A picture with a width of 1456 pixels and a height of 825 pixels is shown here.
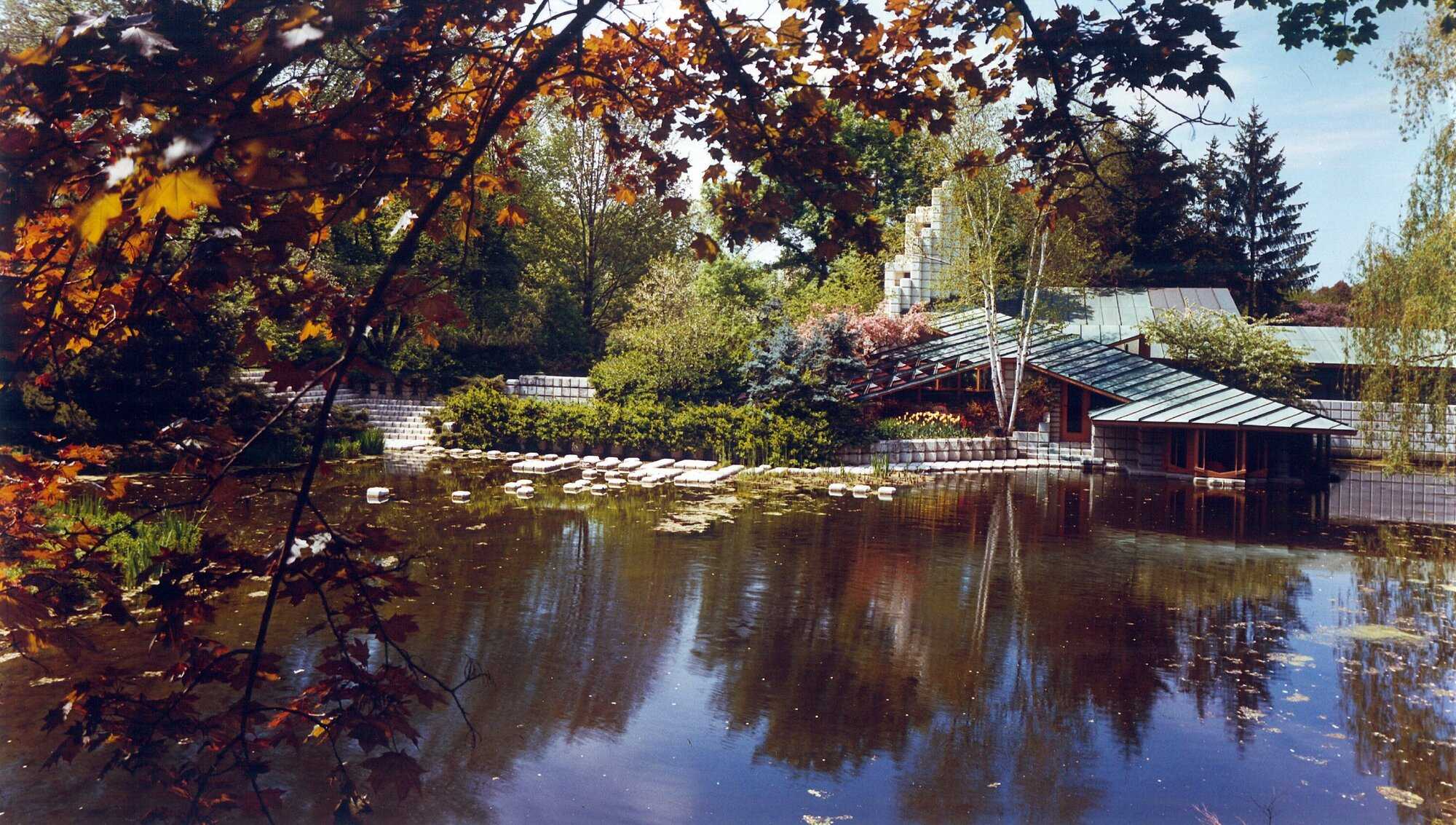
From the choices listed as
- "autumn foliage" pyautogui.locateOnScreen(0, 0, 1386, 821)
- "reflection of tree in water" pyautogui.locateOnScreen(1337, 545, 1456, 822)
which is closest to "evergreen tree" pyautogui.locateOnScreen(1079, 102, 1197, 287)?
"reflection of tree in water" pyautogui.locateOnScreen(1337, 545, 1456, 822)

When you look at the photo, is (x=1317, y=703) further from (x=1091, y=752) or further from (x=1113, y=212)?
(x=1113, y=212)

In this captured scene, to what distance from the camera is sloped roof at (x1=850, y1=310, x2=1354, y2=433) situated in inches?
699

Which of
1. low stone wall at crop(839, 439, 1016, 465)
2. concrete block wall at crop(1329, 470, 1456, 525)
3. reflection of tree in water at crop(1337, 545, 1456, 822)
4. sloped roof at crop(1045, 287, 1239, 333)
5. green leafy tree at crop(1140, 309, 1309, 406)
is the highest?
sloped roof at crop(1045, 287, 1239, 333)

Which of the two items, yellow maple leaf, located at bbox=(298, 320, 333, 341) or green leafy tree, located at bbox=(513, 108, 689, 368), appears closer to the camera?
yellow maple leaf, located at bbox=(298, 320, 333, 341)

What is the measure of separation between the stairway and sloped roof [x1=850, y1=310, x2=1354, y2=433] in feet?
32.7

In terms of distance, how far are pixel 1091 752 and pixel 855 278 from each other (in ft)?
71.3

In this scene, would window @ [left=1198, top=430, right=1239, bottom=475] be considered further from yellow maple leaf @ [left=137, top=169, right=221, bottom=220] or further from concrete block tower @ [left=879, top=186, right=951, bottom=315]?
yellow maple leaf @ [left=137, top=169, right=221, bottom=220]

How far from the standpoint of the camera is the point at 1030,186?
3.96m

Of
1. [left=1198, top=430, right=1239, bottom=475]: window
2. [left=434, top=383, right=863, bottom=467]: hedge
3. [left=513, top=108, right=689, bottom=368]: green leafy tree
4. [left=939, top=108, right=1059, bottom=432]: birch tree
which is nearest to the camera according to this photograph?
[left=1198, top=430, right=1239, bottom=475]: window

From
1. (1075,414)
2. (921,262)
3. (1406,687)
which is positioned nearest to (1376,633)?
(1406,687)

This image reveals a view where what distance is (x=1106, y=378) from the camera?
20.8 m

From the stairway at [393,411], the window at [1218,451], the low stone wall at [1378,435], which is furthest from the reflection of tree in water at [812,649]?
the stairway at [393,411]

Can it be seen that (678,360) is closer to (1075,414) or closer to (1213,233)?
(1075,414)

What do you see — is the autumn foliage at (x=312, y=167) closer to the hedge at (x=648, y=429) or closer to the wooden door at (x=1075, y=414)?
the hedge at (x=648, y=429)
